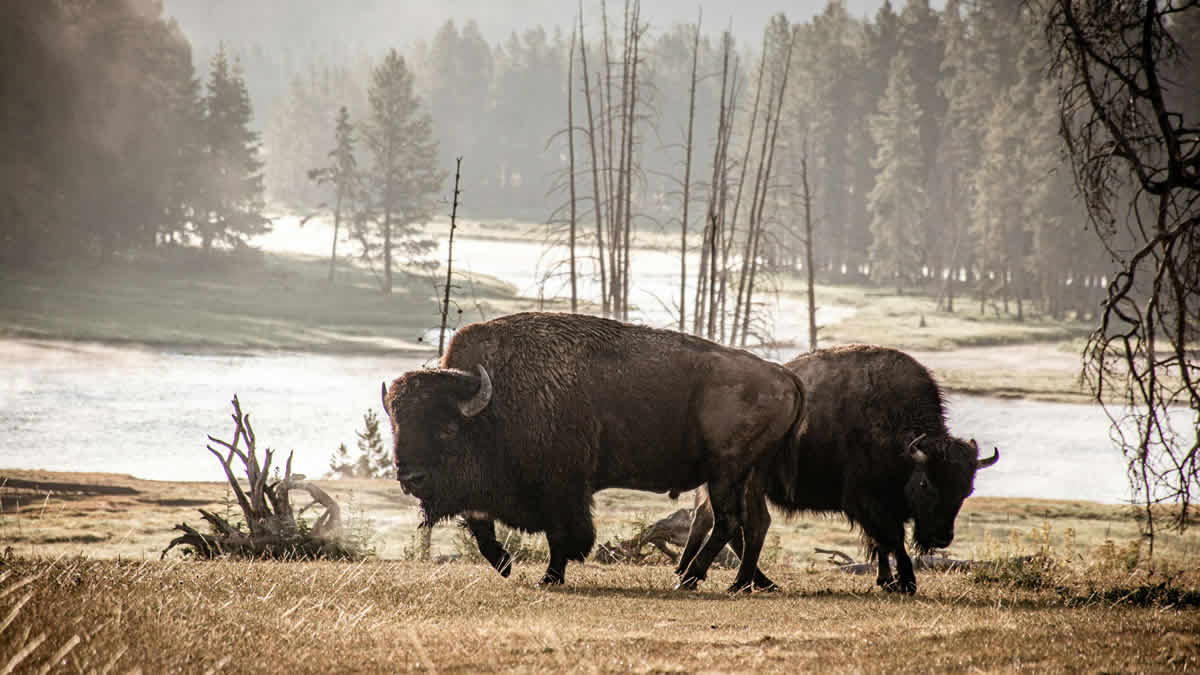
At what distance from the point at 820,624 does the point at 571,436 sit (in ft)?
10.4

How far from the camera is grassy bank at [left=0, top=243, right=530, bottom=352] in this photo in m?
40.4

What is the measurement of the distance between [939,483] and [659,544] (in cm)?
434

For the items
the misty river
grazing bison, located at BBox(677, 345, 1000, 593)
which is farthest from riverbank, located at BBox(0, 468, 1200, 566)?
the misty river

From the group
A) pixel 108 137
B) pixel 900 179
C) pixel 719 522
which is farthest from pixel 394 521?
pixel 900 179

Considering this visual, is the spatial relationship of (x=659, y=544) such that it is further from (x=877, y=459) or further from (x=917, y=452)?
(x=917, y=452)

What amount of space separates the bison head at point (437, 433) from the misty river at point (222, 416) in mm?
9714

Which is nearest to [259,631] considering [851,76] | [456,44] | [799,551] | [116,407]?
[799,551]

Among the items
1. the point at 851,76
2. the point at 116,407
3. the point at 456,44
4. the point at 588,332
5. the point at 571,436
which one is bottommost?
the point at 116,407

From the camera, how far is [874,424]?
10375 mm

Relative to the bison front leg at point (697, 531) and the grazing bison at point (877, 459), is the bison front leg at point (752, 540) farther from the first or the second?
the bison front leg at point (697, 531)

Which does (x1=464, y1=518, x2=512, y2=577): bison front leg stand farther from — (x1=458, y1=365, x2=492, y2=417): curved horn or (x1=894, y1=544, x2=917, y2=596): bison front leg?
(x1=894, y1=544, x2=917, y2=596): bison front leg

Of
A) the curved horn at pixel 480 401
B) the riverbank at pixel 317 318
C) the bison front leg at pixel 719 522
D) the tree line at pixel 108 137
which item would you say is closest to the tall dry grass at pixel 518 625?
the bison front leg at pixel 719 522

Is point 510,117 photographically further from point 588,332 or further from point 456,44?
point 588,332

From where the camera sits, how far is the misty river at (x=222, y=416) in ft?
79.9
